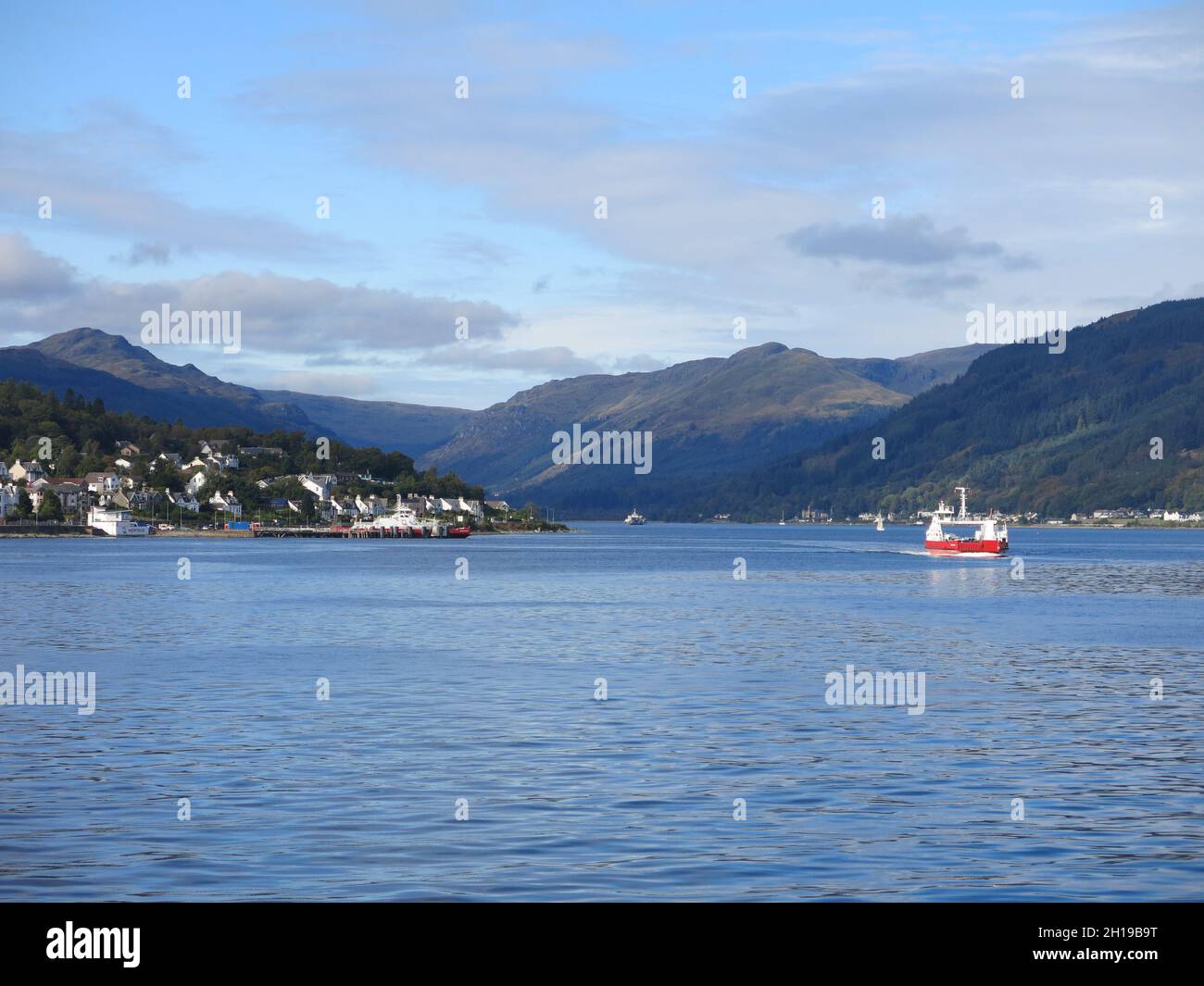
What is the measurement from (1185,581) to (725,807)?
119 m

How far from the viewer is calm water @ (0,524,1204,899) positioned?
22031 millimetres

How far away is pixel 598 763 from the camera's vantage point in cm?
3244

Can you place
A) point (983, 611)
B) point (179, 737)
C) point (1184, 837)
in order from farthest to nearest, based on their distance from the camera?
point (983, 611)
point (179, 737)
point (1184, 837)

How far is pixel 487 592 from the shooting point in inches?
4395

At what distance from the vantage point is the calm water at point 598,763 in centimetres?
2203

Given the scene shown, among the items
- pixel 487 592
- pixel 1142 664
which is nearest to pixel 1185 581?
pixel 487 592

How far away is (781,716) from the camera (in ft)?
133
